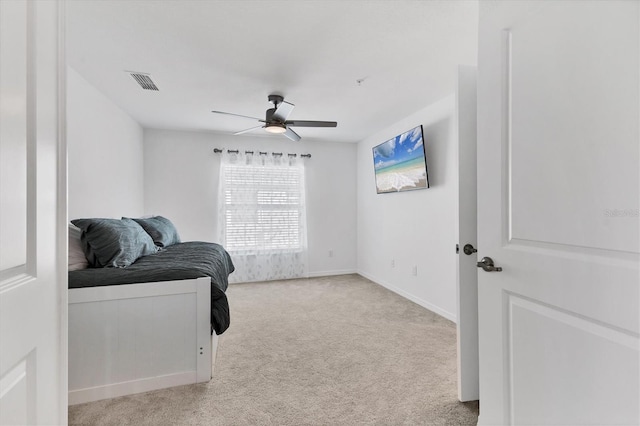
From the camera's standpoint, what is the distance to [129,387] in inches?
74.3

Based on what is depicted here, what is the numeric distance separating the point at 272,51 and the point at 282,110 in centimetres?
67

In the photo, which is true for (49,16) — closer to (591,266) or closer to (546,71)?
(546,71)

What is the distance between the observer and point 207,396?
188 centimetres

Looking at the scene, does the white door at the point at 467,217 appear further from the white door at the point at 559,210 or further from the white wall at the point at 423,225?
the white wall at the point at 423,225

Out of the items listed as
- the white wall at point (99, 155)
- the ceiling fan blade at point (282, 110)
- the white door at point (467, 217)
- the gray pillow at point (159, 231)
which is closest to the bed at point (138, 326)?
the white wall at point (99, 155)

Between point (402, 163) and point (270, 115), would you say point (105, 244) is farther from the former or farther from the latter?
point (402, 163)

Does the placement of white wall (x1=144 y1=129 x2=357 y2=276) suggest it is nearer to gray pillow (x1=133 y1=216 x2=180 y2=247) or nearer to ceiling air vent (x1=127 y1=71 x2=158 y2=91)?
gray pillow (x1=133 y1=216 x2=180 y2=247)

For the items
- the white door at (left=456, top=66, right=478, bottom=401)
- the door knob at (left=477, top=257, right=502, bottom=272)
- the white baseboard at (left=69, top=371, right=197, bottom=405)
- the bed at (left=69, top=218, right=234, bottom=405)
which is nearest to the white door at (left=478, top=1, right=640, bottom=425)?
the door knob at (left=477, top=257, right=502, bottom=272)

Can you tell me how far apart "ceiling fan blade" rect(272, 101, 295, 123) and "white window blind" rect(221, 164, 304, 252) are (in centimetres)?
193

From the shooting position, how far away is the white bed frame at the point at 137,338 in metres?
1.81

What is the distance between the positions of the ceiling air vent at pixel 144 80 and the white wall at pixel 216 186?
1676 mm

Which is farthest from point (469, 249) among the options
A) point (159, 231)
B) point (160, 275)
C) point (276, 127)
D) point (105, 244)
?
point (159, 231)

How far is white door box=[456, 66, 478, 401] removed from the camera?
1.75 m

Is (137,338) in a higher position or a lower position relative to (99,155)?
lower
